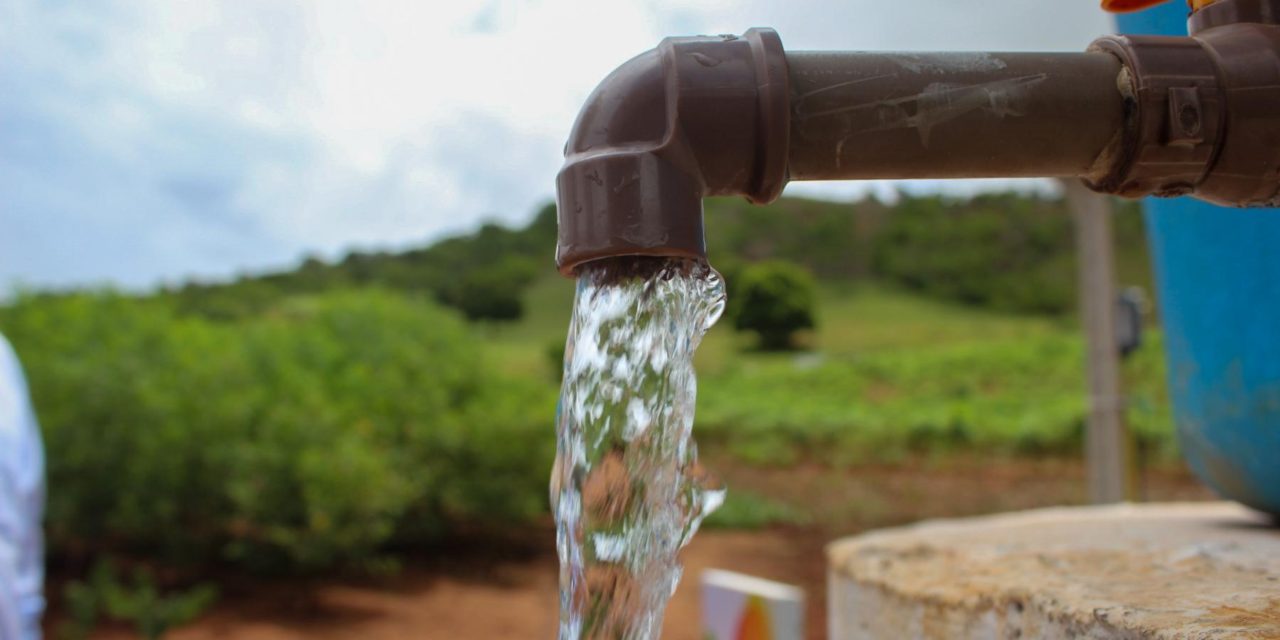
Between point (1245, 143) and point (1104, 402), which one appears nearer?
point (1245, 143)

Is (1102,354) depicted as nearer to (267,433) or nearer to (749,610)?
(749,610)

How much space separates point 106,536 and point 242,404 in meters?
1.71

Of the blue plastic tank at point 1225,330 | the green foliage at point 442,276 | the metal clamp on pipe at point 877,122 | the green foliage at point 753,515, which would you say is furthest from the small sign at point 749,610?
the green foliage at point 442,276

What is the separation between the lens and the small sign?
2879 mm

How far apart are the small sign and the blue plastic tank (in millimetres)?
1315

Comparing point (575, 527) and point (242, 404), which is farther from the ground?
point (575, 527)

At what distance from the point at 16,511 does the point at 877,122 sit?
5.74ft

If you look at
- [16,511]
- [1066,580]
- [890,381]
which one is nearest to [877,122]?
[1066,580]

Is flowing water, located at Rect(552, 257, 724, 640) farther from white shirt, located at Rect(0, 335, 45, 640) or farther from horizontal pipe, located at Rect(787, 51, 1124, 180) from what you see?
white shirt, located at Rect(0, 335, 45, 640)

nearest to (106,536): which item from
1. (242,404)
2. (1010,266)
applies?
(242,404)

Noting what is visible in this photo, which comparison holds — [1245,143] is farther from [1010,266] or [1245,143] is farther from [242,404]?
[1010,266]

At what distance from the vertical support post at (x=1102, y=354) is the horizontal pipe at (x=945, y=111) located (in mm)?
4068

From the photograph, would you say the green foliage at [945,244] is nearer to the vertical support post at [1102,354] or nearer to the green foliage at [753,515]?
the green foliage at [753,515]

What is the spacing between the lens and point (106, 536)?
253 inches
